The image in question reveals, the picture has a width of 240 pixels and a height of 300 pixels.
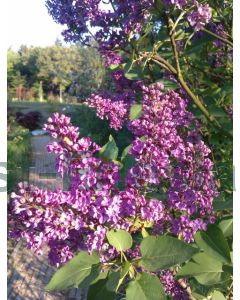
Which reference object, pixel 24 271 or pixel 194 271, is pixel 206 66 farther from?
pixel 24 271

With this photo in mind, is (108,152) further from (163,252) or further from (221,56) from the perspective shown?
(221,56)

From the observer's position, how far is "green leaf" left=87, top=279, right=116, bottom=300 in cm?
112

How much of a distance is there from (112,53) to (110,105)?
169mm

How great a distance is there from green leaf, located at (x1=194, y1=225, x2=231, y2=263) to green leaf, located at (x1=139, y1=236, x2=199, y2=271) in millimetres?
126

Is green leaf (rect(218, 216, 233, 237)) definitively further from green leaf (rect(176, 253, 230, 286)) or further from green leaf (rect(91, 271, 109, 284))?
green leaf (rect(91, 271, 109, 284))

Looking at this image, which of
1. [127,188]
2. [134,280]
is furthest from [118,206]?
[134,280]

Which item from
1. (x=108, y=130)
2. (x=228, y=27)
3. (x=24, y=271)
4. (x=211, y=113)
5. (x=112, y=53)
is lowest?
(x=24, y=271)

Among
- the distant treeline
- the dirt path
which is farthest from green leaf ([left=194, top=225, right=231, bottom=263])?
the distant treeline

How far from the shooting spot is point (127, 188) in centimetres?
102

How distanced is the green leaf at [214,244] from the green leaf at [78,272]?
255 mm

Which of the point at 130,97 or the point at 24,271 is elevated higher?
the point at 130,97

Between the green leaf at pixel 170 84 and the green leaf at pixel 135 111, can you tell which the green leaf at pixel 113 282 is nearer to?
the green leaf at pixel 135 111
